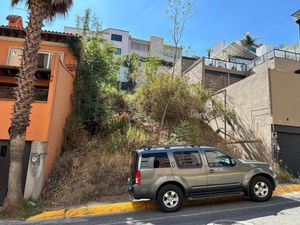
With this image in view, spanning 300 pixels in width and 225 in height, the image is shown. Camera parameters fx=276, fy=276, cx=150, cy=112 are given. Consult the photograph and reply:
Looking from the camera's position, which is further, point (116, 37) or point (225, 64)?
point (116, 37)

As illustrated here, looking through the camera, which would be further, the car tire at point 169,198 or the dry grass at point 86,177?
the dry grass at point 86,177

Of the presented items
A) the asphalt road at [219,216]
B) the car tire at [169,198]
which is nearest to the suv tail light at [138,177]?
the car tire at [169,198]

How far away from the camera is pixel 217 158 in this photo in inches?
360

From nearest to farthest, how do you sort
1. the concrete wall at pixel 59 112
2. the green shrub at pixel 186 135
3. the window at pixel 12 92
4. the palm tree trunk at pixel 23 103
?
the palm tree trunk at pixel 23 103
the concrete wall at pixel 59 112
the window at pixel 12 92
the green shrub at pixel 186 135

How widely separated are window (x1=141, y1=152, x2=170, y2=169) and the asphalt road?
142cm

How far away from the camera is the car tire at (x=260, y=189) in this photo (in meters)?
8.85

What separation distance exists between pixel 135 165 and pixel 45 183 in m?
4.13

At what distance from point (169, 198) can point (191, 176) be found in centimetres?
97

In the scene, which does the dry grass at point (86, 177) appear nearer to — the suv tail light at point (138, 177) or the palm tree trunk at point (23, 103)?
the palm tree trunk at point (23, 103)

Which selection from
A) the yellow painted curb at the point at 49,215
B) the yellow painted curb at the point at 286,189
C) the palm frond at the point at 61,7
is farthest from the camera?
the palm frond at the point at 61,7

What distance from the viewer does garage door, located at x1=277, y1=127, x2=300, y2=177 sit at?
45.8ft

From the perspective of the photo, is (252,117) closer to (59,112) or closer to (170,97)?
(170,97)

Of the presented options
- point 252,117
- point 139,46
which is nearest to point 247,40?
point 139,46

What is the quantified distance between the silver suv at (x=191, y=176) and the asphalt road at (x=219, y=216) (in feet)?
1.25
